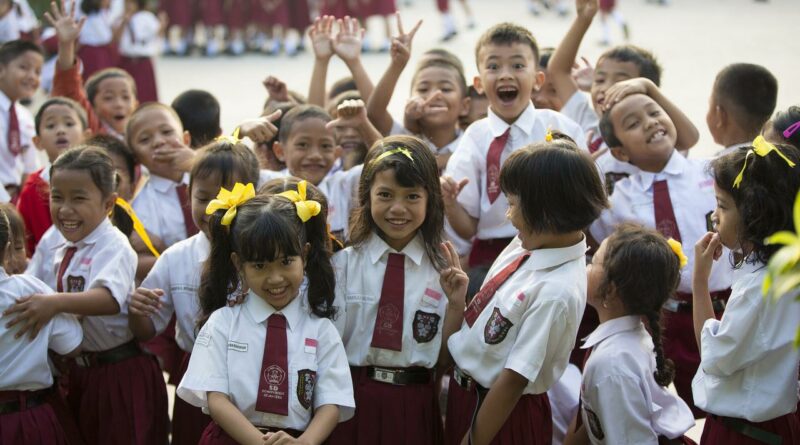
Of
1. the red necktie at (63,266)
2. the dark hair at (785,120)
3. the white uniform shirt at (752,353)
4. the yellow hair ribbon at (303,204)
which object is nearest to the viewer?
the white uniform shirt at (752,353)

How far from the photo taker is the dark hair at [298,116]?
381 centimetres

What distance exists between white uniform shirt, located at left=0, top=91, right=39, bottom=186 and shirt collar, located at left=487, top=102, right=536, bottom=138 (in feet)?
9.18

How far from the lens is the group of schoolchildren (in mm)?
2621

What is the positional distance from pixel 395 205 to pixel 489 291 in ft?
1.29

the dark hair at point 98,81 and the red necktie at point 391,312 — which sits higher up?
the dark hair at point 98,81

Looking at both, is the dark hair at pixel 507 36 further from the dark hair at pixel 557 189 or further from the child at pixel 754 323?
the child at pixel 754 323

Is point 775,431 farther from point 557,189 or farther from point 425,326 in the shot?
point 425,326

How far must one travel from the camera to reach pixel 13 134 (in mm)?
5293

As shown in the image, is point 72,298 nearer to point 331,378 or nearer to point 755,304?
point 331,378

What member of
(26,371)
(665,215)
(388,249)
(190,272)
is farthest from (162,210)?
(665,215)

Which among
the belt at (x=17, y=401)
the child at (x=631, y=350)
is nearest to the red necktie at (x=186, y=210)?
the belt at (x=17, y=401)

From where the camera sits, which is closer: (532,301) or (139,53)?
(532,301)

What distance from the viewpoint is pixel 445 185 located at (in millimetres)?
3328

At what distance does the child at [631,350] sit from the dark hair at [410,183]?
512mm
